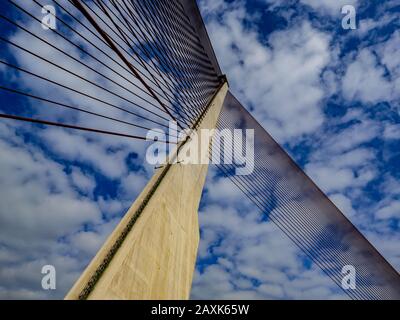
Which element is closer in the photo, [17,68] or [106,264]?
[17,68]

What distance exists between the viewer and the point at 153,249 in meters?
4.46

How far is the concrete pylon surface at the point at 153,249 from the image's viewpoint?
344 centimetres

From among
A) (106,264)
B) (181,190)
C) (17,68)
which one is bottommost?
(106,264)

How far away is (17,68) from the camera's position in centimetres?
295

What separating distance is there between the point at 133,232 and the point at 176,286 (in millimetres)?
1378

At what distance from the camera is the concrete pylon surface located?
344 cm
